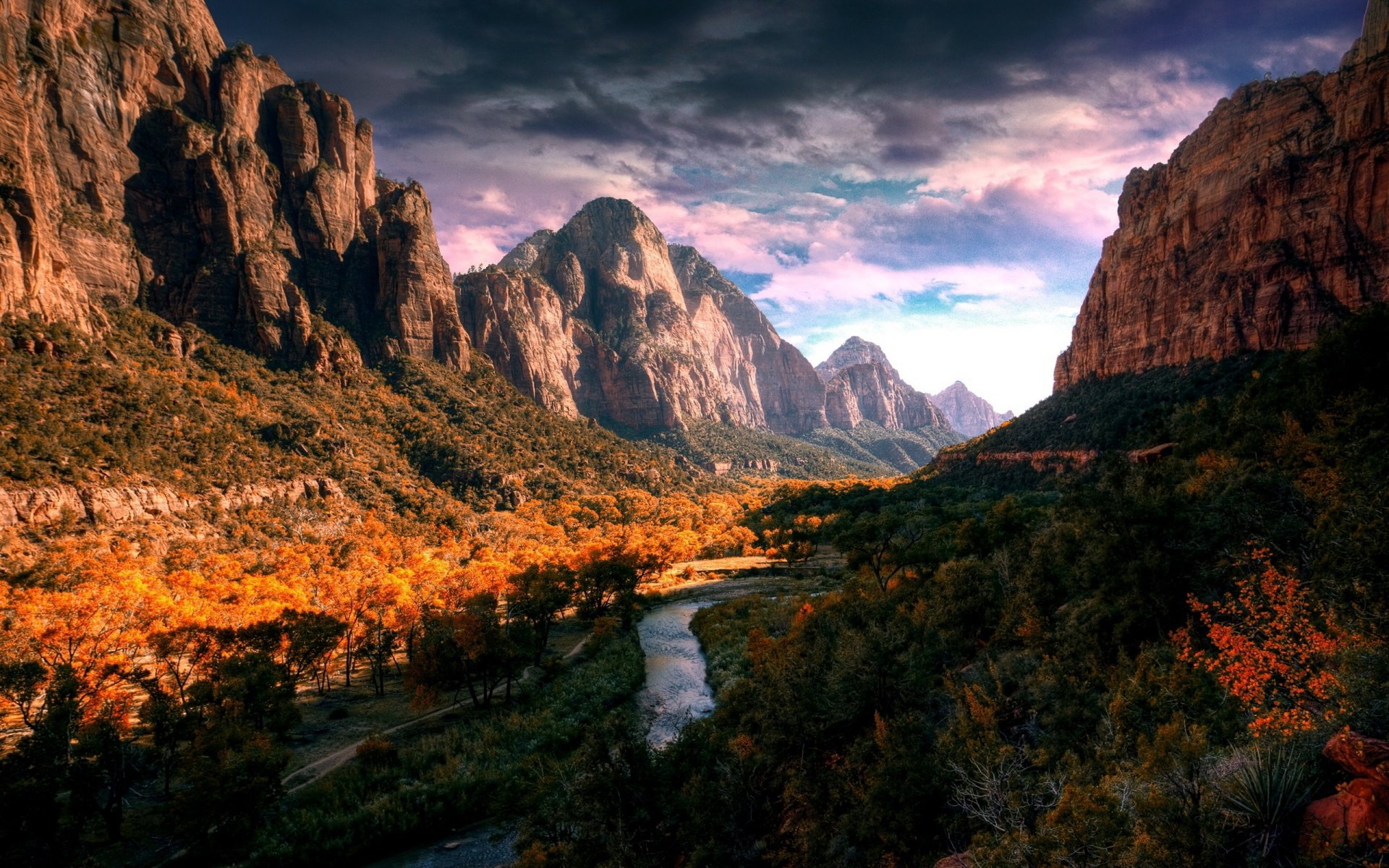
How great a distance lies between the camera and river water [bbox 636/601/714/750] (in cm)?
3303

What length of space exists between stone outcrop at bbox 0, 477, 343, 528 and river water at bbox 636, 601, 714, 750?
173ft

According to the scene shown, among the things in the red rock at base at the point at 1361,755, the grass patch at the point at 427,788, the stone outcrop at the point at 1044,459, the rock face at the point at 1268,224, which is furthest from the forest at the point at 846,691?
the rock face at the point at 1268,224

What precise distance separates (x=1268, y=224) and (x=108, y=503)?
149 m

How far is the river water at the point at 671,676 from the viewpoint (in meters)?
33.0

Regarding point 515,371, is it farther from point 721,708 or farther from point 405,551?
point 721,708

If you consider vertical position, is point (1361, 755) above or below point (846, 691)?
above

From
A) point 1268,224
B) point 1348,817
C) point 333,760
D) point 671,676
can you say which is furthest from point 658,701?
point 1268,224

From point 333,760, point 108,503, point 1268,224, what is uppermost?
point 1268,224

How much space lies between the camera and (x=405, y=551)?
6950cm

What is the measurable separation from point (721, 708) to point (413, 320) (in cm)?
12729

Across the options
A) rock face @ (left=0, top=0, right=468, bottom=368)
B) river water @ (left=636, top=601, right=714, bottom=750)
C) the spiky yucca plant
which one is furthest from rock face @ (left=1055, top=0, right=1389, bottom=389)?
rock face @ (left=0, top=0, right=468, bottom=368)

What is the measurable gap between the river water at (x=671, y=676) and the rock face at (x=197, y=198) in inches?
3250

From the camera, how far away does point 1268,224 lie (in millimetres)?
78688

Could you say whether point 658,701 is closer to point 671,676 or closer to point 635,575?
point 671,676
